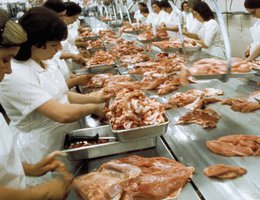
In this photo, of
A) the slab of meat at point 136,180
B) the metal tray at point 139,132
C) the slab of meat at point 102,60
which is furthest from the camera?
the slab of meat at point 102,60

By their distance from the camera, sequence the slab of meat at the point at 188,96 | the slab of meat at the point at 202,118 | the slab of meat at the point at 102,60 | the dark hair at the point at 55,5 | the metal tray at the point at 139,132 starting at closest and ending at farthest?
the metal tray at the point at 139,132, the slab of meat at the point at 202,118, the slab of meat at the point at 188,96, the dark hair at the point at 55,5, the slab of meat at the point at 102,60

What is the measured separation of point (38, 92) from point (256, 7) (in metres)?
3.61

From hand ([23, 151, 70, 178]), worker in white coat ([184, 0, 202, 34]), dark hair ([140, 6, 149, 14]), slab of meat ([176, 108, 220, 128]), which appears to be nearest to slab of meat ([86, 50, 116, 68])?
slab of meat ([176, 108, 220, 128])

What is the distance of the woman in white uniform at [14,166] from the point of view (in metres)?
1.54

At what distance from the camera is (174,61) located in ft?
14.8

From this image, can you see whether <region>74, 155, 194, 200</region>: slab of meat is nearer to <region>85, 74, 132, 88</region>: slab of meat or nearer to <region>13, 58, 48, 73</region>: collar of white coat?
<region>13, 58, 48, 73</region>: collar of white coat

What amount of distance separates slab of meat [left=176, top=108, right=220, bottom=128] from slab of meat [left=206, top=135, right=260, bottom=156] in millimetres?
310

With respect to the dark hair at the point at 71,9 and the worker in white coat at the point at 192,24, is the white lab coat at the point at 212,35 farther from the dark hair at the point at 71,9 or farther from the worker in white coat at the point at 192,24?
the dark hair at the point at 71,9

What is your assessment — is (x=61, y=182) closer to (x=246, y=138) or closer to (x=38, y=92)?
(x=38, y=92)

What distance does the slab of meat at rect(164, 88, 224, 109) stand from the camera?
312cm

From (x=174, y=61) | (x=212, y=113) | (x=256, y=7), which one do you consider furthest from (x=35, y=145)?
(x=256, y=7)

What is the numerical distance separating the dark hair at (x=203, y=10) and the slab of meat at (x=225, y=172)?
14.6ft

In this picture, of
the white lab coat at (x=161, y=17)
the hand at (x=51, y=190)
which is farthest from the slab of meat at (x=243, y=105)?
the white lab coat at (x=161, y=17)

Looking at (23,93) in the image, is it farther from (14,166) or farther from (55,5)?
(55,5)
